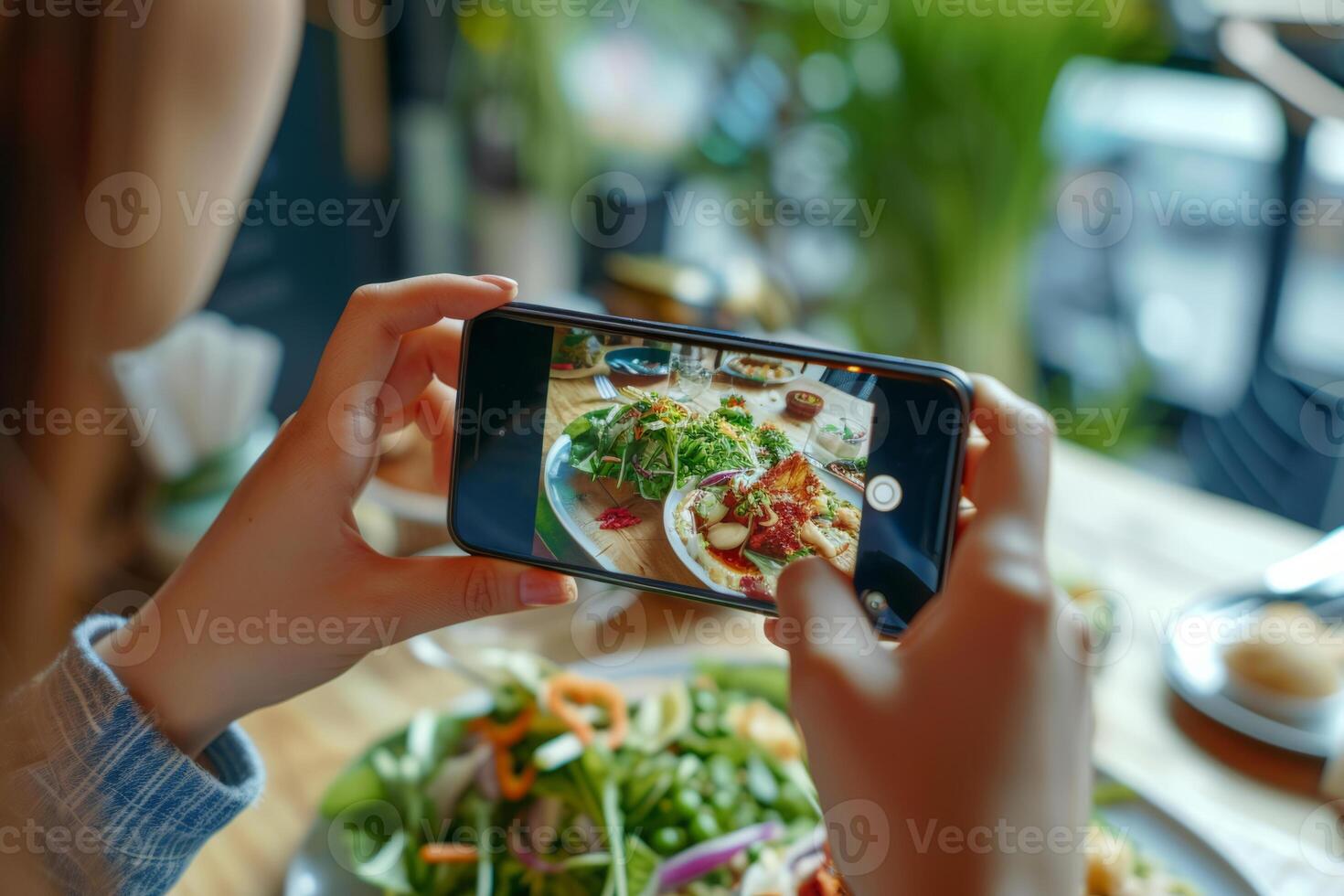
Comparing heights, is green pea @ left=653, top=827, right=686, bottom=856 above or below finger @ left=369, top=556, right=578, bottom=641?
below

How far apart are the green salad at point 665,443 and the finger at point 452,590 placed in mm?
A: 70

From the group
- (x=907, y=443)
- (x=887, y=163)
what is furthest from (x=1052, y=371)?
(x=907, y=443)

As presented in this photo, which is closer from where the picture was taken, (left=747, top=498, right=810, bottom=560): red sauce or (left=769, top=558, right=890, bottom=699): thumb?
(left=769, top=558, right=890, bottom=699): thumb

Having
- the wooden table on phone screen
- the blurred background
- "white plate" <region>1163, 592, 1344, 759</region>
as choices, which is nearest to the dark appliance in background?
the blurred background

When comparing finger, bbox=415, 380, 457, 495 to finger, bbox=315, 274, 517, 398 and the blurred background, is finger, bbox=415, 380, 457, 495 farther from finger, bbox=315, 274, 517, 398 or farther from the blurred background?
the blurred background

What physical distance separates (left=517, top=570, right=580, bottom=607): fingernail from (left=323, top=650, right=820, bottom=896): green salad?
22cm

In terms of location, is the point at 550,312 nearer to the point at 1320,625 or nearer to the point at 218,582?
the point at 218,582

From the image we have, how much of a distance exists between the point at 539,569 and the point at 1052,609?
0.91 ft

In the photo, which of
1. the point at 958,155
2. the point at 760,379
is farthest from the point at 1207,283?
the point at 760,379

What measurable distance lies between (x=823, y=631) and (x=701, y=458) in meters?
0.14

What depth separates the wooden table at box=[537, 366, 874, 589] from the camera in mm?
478

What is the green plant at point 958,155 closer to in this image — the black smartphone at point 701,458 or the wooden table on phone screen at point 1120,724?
the wooden table on phone screen at point 1120,724

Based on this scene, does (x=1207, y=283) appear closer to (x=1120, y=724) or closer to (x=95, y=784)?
(x=1120, y=724)

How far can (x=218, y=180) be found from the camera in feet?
2.39
